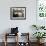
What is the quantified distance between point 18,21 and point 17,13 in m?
0.37

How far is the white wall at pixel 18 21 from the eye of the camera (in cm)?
701

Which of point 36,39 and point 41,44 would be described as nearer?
point 41,44

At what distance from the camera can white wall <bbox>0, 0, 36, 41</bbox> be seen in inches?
276

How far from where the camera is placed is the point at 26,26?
7102 millimetres

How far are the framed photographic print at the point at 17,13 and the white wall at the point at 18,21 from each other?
0.14 m

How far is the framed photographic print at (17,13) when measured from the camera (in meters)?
7.03

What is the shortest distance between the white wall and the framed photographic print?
0.45 feet

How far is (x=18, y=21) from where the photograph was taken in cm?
709

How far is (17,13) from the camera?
7051mm

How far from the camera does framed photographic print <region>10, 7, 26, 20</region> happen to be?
7.03 metres

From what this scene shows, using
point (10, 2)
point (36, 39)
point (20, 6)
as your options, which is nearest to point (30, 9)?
point (20, 6)

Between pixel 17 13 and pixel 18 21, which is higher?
pixel 17 13

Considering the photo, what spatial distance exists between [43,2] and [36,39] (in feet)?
5.73

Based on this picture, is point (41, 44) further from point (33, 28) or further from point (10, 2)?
point (10, 2)
